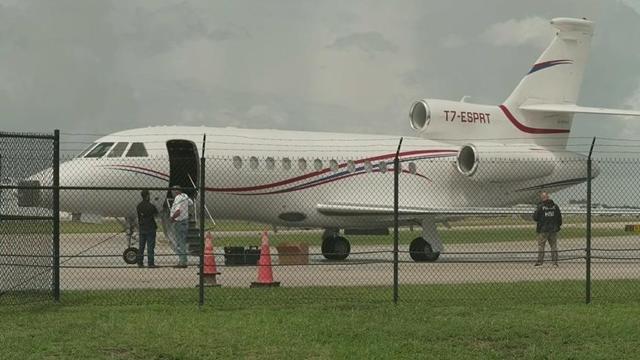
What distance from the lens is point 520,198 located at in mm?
30500

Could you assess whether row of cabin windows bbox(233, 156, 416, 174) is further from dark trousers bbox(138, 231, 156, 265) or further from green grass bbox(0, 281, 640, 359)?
green grass bbox(0, 281, 640, 359)

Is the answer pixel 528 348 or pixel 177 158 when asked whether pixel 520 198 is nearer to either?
pixel 177 158

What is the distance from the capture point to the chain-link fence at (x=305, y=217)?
54.2 feet

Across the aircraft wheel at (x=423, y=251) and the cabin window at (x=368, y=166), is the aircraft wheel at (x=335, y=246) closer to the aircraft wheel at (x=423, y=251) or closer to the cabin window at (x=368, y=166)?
the aircraft wheel at (x=423, y=251)

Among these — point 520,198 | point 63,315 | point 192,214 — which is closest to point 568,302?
point 63,315

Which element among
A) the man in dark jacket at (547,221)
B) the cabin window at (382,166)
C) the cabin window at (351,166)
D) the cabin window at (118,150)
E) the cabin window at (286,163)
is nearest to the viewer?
the cabin window at (118,150)

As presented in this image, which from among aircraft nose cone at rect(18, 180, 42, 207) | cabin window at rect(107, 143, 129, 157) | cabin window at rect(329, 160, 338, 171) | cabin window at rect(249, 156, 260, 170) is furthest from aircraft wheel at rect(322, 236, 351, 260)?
aircraft nose cone at rect(18, 180, 42, 207)

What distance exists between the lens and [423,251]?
27.2 meters

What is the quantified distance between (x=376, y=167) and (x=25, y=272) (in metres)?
14.0

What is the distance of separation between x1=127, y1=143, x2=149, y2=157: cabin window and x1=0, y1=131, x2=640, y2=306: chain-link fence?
0.03m

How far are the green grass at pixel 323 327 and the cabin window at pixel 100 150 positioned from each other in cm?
910

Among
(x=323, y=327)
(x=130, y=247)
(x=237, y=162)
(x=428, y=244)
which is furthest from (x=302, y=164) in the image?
(x=323, y=327)

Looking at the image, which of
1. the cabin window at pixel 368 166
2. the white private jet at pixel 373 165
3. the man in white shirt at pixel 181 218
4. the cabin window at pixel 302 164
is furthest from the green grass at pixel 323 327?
the cabin window at pixel 368 166

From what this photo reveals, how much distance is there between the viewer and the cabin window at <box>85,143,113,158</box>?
24844mm
